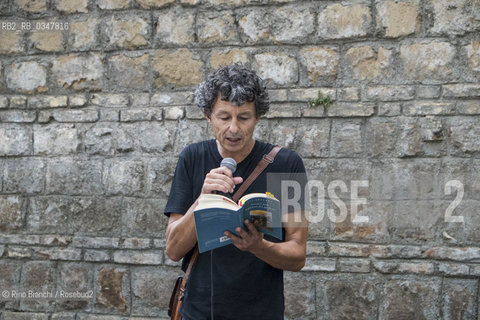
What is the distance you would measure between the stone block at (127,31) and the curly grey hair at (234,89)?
249 centimetres

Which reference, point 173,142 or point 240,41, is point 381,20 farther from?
point 173,142

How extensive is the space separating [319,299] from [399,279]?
0.65 meters

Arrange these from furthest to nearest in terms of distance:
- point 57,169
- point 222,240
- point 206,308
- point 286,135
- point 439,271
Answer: point 57,169
point 286,135
point 439,271
point 206,308
point 222,240

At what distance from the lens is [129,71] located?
491cm

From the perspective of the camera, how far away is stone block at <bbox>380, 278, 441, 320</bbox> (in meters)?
4.23

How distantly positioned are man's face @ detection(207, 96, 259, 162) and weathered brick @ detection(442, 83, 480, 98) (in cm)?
232

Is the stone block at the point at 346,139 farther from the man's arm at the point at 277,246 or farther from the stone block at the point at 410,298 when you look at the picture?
the man's arm at the point at 277,246

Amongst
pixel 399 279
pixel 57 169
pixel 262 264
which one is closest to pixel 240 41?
pixel 57 169

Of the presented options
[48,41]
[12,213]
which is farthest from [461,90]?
[12,213]

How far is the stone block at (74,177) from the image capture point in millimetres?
4938

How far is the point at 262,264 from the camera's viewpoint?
240 centimetres

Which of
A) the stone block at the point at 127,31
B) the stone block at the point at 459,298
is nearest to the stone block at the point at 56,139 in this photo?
the stone block at the point at 127,31

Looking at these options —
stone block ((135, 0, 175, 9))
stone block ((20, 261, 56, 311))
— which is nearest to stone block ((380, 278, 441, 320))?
stone block ((20, 261, 56, 311))

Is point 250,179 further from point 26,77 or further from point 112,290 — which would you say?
point 26,77
